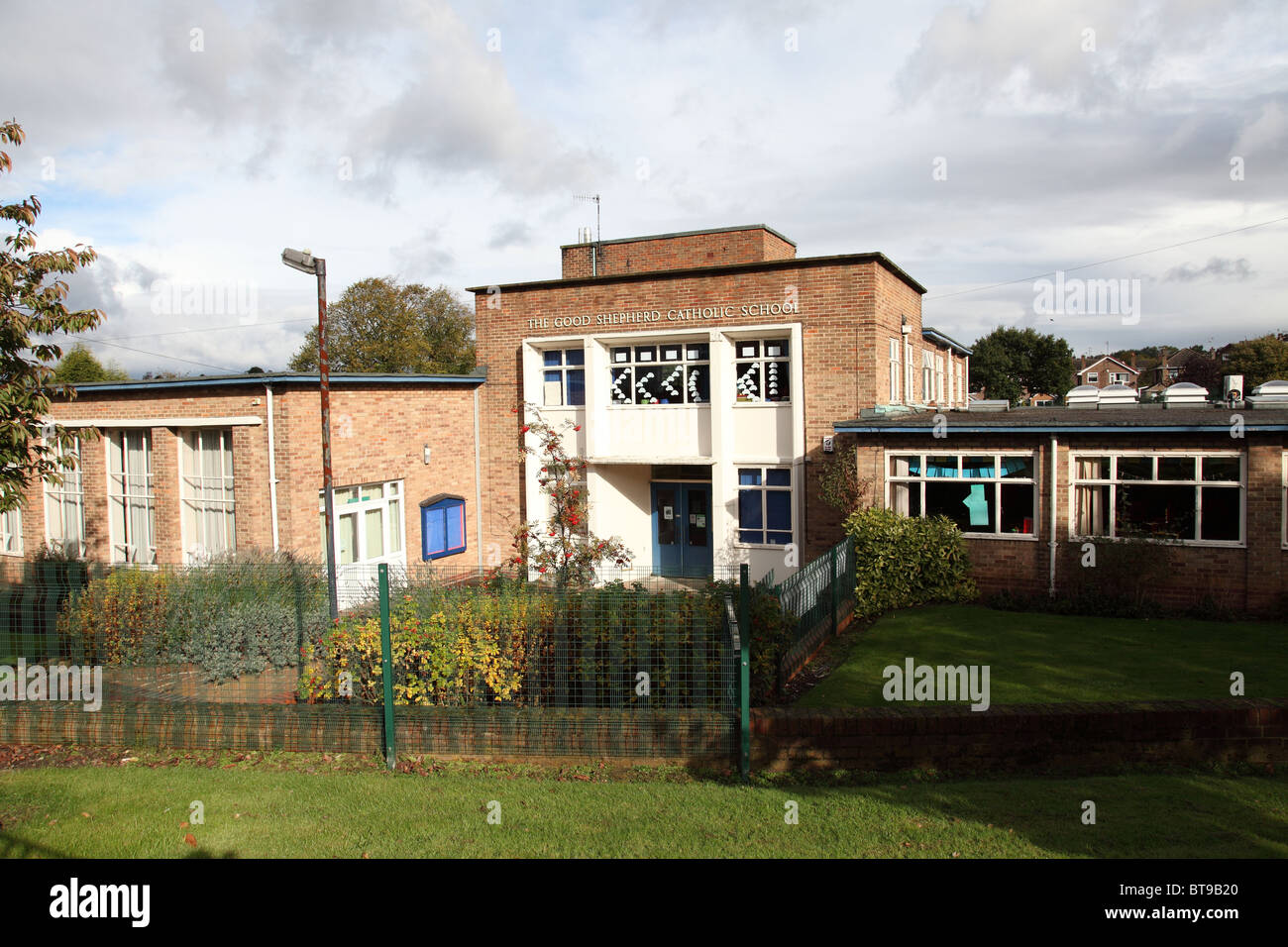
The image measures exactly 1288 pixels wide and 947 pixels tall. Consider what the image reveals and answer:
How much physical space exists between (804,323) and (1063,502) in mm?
5789

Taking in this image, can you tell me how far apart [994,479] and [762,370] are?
16.7ft

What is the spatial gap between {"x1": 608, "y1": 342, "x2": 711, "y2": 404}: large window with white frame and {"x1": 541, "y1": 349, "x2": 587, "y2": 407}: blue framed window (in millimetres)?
844

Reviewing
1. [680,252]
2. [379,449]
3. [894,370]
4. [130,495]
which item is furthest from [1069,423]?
[130,495]

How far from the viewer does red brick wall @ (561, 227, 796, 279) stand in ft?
73.2

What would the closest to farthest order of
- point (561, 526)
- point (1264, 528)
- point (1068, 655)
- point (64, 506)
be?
1. point (1068, 655)
2. point (1264, 528)
3. point (561, 526)
4. point (64, 506)

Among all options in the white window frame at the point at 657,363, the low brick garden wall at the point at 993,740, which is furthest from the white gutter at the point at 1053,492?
the low brick garden wall at the point at 993,740

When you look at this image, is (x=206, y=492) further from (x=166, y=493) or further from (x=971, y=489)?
(x=971, y=489)

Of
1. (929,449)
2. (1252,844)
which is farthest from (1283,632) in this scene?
(1252,844)

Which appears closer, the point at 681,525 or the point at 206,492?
the point at 206,492

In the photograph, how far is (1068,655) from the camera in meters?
11.4

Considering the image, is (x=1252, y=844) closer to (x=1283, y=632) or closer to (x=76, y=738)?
(x=1283, y=632)

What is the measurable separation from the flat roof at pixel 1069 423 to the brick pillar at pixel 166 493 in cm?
1261

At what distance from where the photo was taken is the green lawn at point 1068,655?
9.70 metres

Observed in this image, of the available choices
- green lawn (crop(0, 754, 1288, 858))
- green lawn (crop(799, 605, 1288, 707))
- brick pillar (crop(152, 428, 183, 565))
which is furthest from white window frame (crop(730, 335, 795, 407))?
green lawn (crop(0, 754, 1288, 858))
